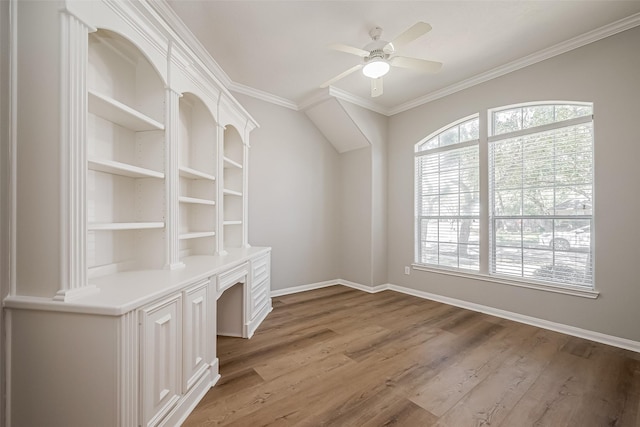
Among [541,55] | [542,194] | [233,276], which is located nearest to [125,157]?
[233,276]

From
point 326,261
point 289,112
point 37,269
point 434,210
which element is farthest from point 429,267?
point 37,269

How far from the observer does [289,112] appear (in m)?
4.35

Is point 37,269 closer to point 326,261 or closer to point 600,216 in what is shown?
point 326,261

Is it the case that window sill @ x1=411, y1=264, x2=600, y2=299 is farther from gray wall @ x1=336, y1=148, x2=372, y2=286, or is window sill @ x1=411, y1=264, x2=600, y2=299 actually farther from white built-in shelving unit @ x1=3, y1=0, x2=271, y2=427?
white built-in shelving unit @ x1=3, y1=0, x2=271, y2=427

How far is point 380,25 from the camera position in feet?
8.38

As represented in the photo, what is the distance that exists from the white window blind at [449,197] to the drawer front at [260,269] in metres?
2.42

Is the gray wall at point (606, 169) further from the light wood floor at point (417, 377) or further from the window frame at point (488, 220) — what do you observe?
the light wood floor at point (417, 377)

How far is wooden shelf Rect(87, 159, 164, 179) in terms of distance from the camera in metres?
1.51

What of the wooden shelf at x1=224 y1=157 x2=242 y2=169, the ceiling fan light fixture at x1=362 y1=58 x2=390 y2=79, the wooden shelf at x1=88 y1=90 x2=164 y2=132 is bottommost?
the wooden shelf at x1=224 y1=157 x2=242 y2=169

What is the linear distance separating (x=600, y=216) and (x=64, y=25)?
437cm

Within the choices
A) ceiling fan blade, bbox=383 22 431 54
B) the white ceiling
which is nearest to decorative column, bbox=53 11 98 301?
the white ceiling

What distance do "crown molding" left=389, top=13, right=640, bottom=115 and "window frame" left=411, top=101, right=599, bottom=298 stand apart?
0.43m

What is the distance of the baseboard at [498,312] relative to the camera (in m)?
2.53

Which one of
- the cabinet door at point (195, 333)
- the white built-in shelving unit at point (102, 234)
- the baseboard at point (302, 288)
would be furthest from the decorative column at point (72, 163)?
the baseboard at point (302, 288)
